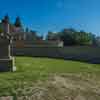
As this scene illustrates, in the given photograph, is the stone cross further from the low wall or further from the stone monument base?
the low wall

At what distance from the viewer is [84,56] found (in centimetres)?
2334

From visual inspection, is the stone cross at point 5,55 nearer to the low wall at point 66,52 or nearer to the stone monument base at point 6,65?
the stone monument base at point 6,65

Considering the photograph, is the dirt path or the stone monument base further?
the stone monument base

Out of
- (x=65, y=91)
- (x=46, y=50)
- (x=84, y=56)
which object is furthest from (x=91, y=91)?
(x=46, y=50)

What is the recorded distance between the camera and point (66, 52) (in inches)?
969

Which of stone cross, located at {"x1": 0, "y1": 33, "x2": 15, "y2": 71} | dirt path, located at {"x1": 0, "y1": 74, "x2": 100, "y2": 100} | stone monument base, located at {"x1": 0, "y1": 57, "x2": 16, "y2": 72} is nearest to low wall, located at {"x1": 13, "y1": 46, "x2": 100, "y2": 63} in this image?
stone cross, located at {"x1": 0, "y1": 33, "x2": 15, "y2": 71}

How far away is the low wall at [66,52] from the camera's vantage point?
75.3ft

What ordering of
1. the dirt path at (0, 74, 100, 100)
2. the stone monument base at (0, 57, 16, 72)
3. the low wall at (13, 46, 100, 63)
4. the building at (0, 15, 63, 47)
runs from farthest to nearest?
the low wall at (13, 46, 100, 63), the building at (0, 15, 63, 47), the stone monument base at (0, 57, 16, 72), the dirt path at (0, 74, 100, 100)

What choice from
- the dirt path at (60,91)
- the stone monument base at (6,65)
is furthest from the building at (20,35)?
the dirt path at (60,91)

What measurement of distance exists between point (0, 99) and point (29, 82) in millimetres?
1995

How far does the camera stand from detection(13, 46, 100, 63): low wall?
22938 millimetres

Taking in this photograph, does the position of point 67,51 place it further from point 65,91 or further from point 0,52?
point 65,91

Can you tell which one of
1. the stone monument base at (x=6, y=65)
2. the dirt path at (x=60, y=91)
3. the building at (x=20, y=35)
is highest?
the building at (x=20, y=35)

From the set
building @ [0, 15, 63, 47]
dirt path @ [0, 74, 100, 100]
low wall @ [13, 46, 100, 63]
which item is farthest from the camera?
low wall @ [13, 46, 100, 63]
